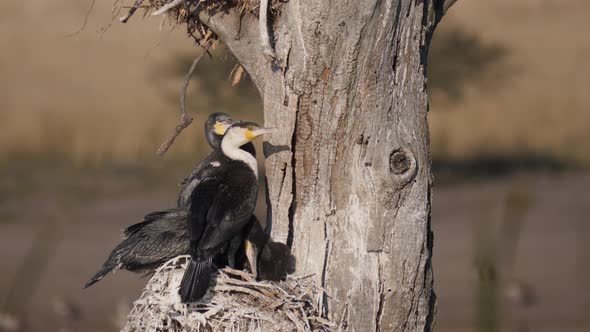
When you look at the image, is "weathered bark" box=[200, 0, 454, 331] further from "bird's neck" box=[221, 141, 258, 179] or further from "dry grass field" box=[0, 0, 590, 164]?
"dry grass field" box=[0, 0, 590, 164]

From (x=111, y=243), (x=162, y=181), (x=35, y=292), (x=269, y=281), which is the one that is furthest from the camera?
(x=162, y=181)

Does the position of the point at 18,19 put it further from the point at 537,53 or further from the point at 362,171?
the point at 362,171

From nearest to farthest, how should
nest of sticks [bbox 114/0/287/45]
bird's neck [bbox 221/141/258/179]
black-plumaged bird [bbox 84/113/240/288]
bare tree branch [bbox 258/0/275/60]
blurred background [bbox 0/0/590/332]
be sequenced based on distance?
1. bare tree branch [bbox 258/0/275/60]
2. nest of sticks [bbox 114/0/287/45]
3. black-plumaged bird [bbox 84/113/240/288]
4. bird's neck [bbox 221/141/258/179]
5. blurred background [bbox 0/0/590/332]

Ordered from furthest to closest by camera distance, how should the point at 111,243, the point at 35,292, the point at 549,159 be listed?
1. the point at 549,159
2. the point at 111,243
3. the point at 35,292

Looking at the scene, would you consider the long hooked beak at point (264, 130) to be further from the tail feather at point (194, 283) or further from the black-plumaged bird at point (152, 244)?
the tail feather at point (194, 283)

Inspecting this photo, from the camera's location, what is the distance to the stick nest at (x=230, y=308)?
4.92 meters

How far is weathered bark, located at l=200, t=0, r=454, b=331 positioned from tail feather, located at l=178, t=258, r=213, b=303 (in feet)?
1.85

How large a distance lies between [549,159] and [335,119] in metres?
16.2

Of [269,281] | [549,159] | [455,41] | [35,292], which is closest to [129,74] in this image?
[455,41]

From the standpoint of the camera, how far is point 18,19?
1182 inches

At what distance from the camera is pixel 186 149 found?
64.8ft

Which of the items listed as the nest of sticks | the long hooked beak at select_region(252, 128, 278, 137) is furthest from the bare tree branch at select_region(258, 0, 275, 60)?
the long hooked beak at select_region(252, 128, 278, 137)

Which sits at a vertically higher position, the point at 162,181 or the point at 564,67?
the point at 564,67

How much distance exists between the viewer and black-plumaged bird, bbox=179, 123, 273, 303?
493 cm
